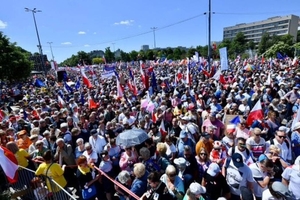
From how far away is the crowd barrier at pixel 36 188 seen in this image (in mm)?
4466

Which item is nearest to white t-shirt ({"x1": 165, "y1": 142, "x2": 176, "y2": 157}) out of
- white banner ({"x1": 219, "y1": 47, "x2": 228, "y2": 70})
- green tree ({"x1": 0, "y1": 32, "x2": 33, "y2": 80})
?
white banner ({"x1": 219, "y1": 47, "x2": 228, "y2": 70})

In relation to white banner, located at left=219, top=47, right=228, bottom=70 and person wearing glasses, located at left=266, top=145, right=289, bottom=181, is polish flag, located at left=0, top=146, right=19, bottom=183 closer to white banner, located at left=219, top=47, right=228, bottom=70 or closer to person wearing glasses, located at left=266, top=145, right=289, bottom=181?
person wearing glasses, located at left=266, top=145, right=289, bottom=181

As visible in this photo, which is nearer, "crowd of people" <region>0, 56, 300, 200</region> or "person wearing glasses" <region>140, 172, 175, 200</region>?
"person wearing glasses" <region>140, 172, 175, 200</region>

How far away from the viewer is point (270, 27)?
133000 millimetres

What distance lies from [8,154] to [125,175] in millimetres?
2206

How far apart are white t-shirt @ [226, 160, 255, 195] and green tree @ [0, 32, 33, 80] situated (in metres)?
28.2

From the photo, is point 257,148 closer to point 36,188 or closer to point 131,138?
point 131,138

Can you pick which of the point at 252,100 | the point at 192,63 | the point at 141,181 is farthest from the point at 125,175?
Answer: the point at 192,63

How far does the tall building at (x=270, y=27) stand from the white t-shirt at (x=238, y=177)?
421ft

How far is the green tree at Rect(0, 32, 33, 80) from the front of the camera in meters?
26.1

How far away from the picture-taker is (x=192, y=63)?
26.9 meters

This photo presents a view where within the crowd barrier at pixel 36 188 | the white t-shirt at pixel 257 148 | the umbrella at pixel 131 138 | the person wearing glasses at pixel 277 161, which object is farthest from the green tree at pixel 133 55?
the person wearing glasses at pixel 277 161

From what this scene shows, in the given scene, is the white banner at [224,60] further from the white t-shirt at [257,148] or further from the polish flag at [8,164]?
the polish flag at [8,164]

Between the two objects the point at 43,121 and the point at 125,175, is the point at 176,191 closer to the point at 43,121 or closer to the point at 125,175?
the point at 125,175
